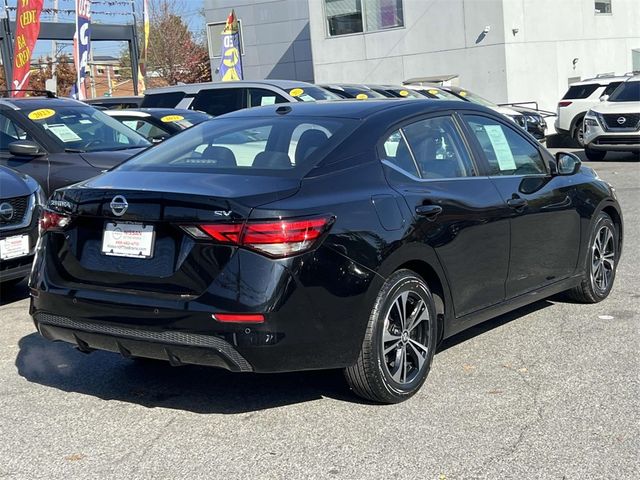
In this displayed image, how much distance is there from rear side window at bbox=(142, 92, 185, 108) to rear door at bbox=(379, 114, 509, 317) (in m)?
11.4

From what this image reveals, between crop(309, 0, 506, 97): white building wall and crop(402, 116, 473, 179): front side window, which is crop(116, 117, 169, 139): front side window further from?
Answer: crop(309, 0, 506, 97): white building wall

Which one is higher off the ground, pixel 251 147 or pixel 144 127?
pixel 144 127

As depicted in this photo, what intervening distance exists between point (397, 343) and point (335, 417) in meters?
0.52

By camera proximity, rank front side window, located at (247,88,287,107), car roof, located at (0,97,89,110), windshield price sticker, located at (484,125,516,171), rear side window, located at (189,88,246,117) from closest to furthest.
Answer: windshield price sticker, located at (484,125,516,171)
car roof, located at (0,97,89,110)
front side window, located at (247,88,287,107)
rear side window, located at (189,88,246,117)

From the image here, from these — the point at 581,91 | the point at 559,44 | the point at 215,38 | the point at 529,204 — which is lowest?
the point at 529,204

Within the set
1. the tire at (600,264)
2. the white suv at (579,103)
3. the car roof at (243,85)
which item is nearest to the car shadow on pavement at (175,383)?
the tire at (600,264)

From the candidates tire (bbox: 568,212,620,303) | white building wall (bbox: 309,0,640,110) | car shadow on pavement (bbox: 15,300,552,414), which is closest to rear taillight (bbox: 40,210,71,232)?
car shadow on pavement (bbox: 15,300,552,414)

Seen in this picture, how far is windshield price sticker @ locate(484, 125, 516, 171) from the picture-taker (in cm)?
580

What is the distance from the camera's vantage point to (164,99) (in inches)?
644

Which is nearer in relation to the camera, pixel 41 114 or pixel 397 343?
pixel 397 343

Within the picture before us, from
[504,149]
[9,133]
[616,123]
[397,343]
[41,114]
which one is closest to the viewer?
[397,343]

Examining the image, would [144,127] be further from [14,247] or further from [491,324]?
[491,324]

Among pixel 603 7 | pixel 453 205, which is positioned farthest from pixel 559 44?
pixel 453 205

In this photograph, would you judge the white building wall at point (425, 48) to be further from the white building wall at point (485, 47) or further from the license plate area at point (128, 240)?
the license plate area at point (128, 240)
